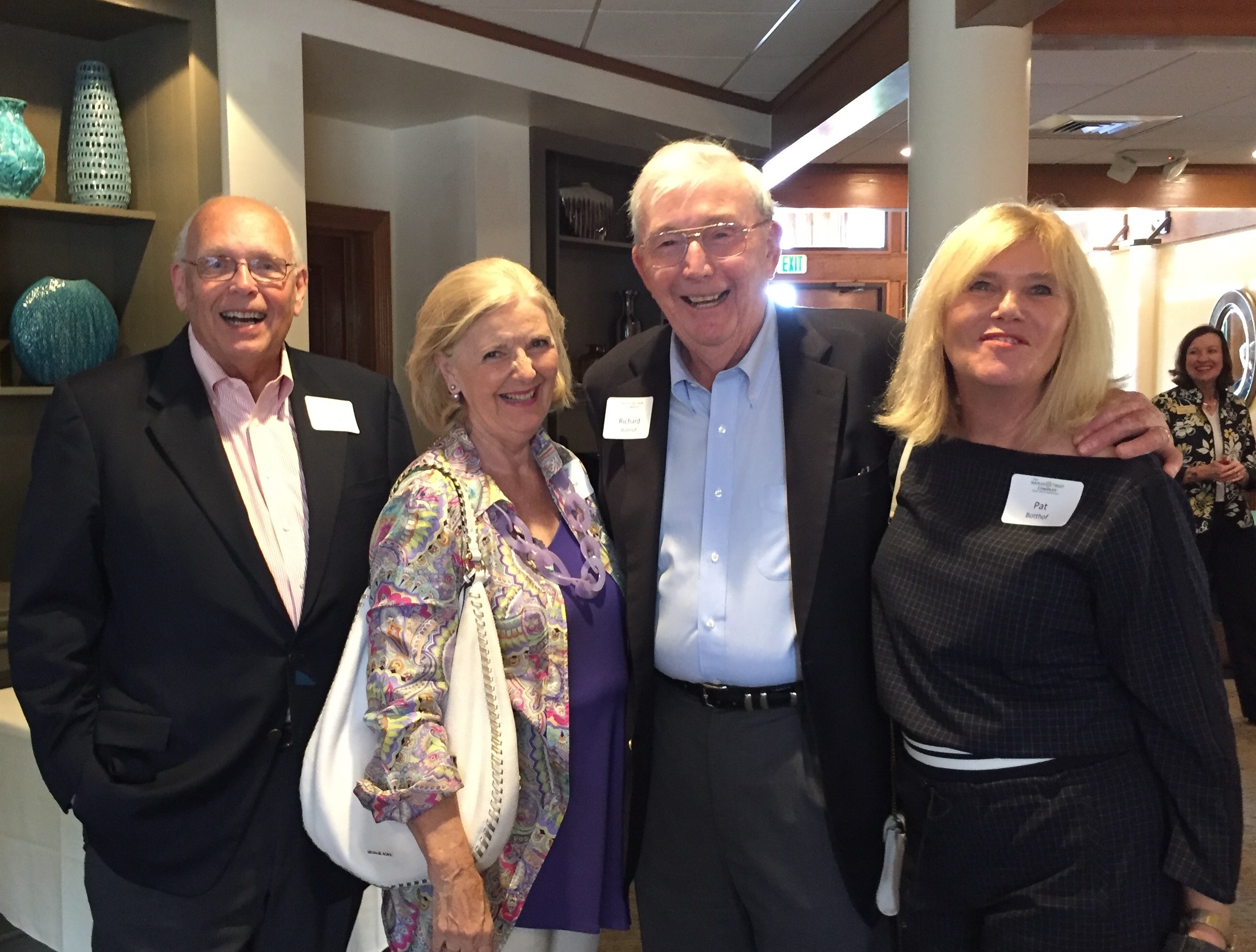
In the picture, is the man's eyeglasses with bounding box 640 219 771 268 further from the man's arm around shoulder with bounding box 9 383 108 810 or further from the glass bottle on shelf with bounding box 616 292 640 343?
the glass bottle on shelf with bounding box 616 292 640 343

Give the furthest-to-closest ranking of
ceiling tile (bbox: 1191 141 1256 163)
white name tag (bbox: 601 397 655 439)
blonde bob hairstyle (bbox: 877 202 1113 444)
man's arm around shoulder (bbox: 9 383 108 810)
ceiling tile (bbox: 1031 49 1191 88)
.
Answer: ceiling tile (bbox: 1191 141 1256 163) → ceiling tile (bbox: 1031 49 1191 88) → white name tag (bbox: 601 397 655 439) → man's arm around shoulder (bbox: 9 383 108 810) → blonde bob hairstyle (bbox: 877 202 1113 444)

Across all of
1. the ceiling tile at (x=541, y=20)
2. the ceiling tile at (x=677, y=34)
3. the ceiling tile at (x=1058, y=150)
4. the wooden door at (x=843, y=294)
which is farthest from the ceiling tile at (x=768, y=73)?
the wooden door at (x=843, y=294)

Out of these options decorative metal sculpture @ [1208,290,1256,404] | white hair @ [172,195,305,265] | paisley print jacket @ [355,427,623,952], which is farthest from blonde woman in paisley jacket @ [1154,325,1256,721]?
white hair @ [172,195,305,265]

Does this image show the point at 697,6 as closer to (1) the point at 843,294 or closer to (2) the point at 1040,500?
(2) the point at 1040,500

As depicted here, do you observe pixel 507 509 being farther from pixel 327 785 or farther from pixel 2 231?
pixel 2 231

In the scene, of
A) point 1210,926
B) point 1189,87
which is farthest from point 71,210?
point 1189,87

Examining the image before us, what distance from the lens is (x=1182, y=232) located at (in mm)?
8383

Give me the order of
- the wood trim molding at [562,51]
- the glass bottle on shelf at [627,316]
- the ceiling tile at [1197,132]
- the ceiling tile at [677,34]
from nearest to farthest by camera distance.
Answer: the wood trim molding at [562,51]
the ceiling tile at [677,34]
the ceiling tile at [1197,132]
the glass bottle on shelf at [627,316]

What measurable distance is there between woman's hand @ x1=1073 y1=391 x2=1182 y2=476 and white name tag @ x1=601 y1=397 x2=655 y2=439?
71cm

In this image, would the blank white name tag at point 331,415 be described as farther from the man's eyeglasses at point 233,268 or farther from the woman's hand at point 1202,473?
the woman's hand at point 1202,473

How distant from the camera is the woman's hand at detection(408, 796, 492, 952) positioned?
1.42 meters

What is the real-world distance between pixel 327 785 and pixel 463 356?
2.28ft

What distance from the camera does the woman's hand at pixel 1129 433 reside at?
136cm

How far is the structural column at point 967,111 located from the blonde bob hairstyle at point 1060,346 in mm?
1939
